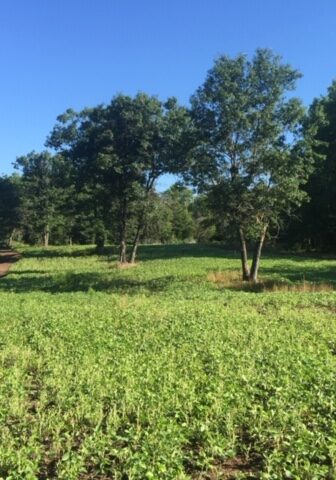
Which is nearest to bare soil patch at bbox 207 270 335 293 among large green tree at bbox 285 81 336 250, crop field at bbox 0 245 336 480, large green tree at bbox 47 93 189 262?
crop field at bbox 0 245 336 480

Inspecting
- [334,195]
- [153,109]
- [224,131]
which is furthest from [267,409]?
[334,195]

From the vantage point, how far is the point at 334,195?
42.8 metres

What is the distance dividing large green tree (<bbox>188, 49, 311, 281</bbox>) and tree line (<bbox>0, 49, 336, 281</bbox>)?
5 cm

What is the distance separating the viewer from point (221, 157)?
74.4 ft

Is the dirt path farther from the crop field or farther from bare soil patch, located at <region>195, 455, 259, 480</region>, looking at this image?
bare soil patch, located at <region>195, 455, 259, 480</region>

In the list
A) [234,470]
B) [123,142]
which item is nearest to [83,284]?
[123,142]

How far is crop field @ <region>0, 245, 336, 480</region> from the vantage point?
4.66 metres

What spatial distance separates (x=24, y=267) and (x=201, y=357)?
30709 millimetres

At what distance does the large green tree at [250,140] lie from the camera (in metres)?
21.4


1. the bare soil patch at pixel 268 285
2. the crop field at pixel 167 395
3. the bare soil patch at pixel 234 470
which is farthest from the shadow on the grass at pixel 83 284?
the bare soil patch at pixel 234 470

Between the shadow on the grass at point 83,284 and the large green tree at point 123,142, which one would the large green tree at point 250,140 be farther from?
the large green tree at point 123,142

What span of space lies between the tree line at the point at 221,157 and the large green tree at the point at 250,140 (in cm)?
5

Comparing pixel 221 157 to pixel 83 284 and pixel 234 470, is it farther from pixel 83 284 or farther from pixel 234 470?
pixel 234 470

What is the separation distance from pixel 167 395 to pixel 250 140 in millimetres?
17617
